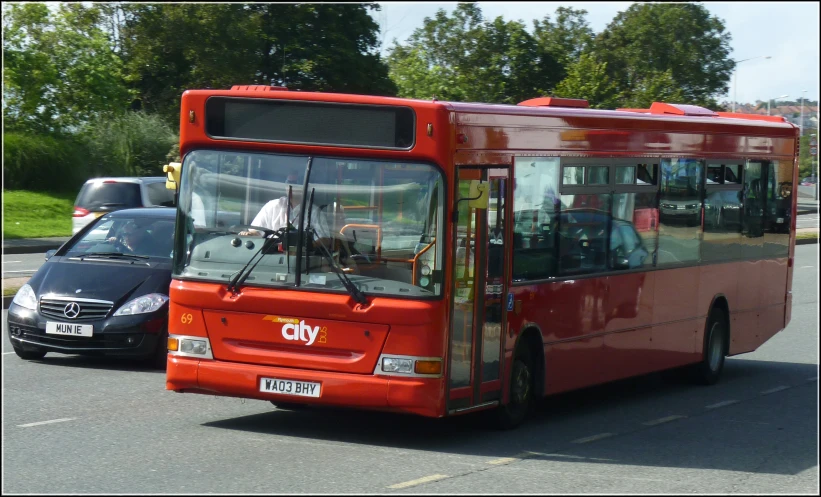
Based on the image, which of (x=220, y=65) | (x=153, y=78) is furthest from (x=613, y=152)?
(x=153, y=78)

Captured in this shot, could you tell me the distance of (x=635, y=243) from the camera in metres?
11.5

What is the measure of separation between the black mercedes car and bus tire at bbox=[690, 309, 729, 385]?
5.65 m

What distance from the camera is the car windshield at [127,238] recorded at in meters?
12.8

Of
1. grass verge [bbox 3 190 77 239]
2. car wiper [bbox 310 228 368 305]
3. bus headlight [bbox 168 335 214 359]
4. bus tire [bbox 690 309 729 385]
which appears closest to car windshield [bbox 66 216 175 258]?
bus headlight [bbox 168 335 214 359]

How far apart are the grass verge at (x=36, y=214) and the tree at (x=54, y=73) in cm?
598

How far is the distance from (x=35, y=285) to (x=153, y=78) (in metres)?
45.6

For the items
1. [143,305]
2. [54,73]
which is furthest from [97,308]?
[54,73]

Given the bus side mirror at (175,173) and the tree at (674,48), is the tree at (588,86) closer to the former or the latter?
the tree at (674,48)

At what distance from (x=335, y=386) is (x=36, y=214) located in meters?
31.9

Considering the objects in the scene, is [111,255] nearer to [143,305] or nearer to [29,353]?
[143,305]

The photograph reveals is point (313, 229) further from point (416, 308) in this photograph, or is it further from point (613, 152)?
point (613, 152)

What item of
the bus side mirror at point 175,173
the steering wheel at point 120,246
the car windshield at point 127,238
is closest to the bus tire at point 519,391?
the bus side mirror at point 175,173

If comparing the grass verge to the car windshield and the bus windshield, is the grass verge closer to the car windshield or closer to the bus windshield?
the car windshield

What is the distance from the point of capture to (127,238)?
42.6ft
